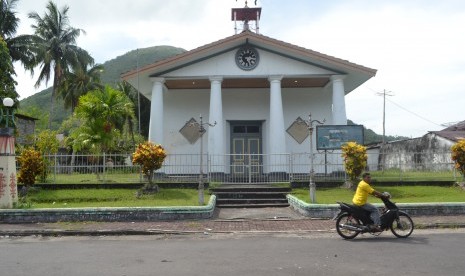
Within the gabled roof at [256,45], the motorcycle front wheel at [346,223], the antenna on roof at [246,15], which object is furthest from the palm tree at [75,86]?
the motorcycle front wheel at [346,223]

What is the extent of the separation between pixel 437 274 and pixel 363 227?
10.5 feet

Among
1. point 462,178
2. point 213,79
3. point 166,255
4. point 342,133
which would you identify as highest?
point 213,79

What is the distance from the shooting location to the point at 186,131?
22.3 meters

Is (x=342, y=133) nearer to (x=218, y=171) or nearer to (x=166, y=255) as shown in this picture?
(x=218, y=171)

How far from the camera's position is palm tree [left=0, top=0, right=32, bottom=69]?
32.3m

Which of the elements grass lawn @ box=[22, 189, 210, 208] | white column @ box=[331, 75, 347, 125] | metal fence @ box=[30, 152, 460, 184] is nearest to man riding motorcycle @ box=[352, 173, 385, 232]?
grass lawn @ box=[22, 189, 210, 208]

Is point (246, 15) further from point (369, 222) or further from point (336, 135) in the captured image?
point (369, 222)

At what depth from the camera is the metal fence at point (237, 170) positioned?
17.3 metres

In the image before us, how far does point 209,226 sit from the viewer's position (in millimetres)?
11203

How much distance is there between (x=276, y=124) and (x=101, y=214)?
9.89 meters

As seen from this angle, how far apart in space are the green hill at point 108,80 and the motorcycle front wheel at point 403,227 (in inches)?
1530

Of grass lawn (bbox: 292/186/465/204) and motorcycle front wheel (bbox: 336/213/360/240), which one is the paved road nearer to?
motorcycle front wheel (bbox: 336/213/360/240)

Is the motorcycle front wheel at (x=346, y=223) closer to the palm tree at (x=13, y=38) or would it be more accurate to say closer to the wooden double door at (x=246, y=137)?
the wooden double door at (x=246, y=137)

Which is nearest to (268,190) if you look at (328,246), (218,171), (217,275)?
(218,171)
